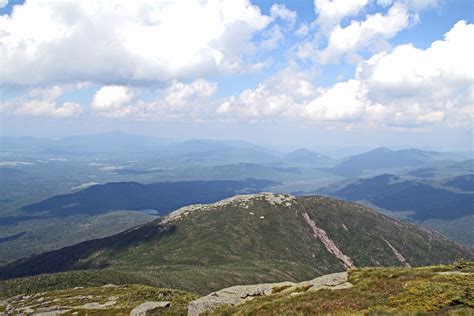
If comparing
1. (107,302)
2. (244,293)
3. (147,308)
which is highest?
A: (244,293)

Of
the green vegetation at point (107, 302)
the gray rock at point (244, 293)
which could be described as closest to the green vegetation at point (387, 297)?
the gray rock at point (244, 293)

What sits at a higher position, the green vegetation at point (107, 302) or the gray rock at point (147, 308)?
the gray rock at point (147, 308)

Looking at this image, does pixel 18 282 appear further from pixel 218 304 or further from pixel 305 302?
pixel 305 302

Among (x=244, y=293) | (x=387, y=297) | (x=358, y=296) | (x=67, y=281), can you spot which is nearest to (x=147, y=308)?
(x=244, y=293)

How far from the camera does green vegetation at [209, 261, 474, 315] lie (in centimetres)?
2762

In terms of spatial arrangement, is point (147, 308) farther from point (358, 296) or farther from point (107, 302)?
point (358, 296)

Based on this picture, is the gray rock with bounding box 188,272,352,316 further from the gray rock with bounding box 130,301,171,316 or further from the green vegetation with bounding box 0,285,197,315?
Answer: the gray rock with bounding box 130,301,171,316

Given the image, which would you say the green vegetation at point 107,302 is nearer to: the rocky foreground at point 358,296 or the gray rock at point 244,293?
the gray rock at point 244,293

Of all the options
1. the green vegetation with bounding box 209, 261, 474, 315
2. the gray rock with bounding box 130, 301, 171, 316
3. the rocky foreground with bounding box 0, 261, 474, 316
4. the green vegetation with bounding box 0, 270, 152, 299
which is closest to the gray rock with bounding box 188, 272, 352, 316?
the rocky foreground with bounding box 0, 261, 474, 316

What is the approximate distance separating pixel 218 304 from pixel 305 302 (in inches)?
398

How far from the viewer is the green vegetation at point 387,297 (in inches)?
1088

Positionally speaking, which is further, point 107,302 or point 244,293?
point 107,302

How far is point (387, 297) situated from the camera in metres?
32.6

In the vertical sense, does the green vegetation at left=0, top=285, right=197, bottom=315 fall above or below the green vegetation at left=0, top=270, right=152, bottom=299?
above
